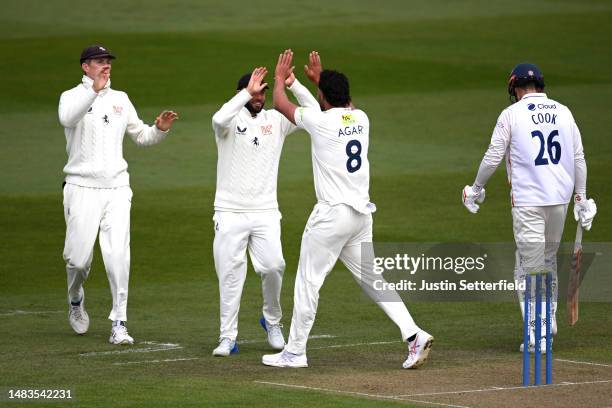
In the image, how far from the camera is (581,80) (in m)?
30.5

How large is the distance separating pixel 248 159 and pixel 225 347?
1566 mm

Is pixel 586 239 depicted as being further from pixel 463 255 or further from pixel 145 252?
pixel 145 252

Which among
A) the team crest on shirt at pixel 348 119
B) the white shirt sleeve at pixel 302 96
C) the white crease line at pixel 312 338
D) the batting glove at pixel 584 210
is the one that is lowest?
the white crease line at pixel 312 338

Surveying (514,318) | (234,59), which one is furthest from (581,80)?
(514,318)

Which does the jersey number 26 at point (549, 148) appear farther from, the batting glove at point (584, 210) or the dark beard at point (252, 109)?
the dark beard at point (252, 109)

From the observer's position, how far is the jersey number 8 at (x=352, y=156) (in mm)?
11312

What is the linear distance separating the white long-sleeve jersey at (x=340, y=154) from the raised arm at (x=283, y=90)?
171mm

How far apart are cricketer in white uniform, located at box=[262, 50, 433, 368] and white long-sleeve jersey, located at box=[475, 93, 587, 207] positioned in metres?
1.37

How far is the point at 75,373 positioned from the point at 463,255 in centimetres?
729

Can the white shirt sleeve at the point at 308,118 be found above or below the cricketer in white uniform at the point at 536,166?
above

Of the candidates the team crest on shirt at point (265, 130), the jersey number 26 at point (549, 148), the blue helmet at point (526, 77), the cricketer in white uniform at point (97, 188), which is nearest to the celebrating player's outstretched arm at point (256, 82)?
the team crest on shirt at point (265, 130)

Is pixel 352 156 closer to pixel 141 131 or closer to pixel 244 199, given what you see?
pixel 244 199

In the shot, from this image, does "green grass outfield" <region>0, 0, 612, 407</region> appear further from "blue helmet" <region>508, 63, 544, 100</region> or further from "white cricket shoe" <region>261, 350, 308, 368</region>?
Answer: "blue helmet" <region>508, 63, 544, 100</region>

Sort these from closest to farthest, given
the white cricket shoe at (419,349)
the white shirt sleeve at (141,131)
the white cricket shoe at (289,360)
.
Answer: the white cricket shoe at (419,349), the white cricket shoe at (289,360), the white shirt sleeve at (141,131)
